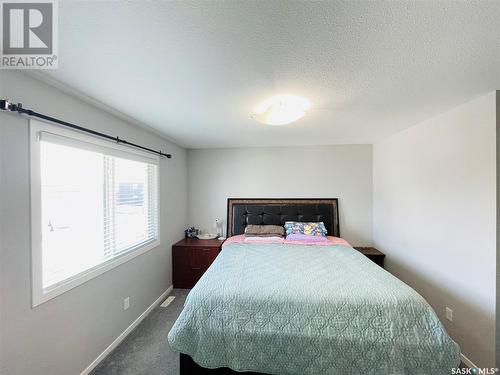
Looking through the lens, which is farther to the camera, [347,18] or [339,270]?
[339,270]

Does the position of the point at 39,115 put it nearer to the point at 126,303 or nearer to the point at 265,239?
the point at 126,303

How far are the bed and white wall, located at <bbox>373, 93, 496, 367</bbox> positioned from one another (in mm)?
674

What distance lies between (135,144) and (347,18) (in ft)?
7.38

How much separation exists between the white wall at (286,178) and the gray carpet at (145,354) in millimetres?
1669

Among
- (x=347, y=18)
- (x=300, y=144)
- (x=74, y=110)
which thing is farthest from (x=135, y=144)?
(x=300, y=144)

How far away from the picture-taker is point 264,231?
10.0 feet

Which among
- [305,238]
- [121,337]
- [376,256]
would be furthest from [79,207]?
[376,256]

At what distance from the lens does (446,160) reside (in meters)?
1.90

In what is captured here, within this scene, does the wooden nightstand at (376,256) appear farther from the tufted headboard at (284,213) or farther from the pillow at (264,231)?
the pillow at (264,231)

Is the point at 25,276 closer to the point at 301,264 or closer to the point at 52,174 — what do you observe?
the point at 52,174

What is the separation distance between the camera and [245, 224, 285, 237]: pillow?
302cm

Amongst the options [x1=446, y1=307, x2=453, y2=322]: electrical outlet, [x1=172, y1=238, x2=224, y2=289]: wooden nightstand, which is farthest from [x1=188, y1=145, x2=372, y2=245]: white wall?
[x1=446, y1=307, x2=453, y2=322]: electrical outlet

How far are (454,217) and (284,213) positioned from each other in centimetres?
201

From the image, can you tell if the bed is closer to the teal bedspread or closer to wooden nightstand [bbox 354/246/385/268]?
the teal bedspread
